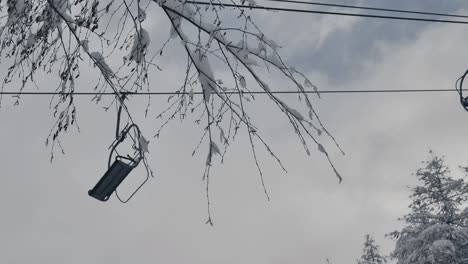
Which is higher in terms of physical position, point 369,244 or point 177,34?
point 369,244

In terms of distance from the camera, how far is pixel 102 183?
9.80ft

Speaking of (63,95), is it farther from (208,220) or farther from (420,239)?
(420,239)

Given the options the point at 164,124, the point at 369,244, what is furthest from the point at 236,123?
the point at 369,244

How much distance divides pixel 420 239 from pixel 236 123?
668 inches

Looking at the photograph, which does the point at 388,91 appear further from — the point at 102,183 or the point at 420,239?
the point at 420,239

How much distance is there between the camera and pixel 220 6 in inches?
92.7

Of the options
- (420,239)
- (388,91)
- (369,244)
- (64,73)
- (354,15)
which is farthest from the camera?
(369,244)

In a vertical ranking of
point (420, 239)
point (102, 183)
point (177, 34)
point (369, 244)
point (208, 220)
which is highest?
point (369, 244)

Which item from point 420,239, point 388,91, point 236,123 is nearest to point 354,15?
point 388,91

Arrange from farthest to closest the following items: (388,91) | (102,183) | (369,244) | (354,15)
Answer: (369,244)
(388,91)
(354,15)
(102,183)

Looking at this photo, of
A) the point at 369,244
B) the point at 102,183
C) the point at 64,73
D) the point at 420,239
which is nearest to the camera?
the point at 64,73

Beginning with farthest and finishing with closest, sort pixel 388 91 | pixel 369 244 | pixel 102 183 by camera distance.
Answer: pixel 369 244
pixel 388 91
pixel 102 183

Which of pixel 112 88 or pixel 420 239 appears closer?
pixel 112 88

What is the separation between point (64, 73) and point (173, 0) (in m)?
0.67
